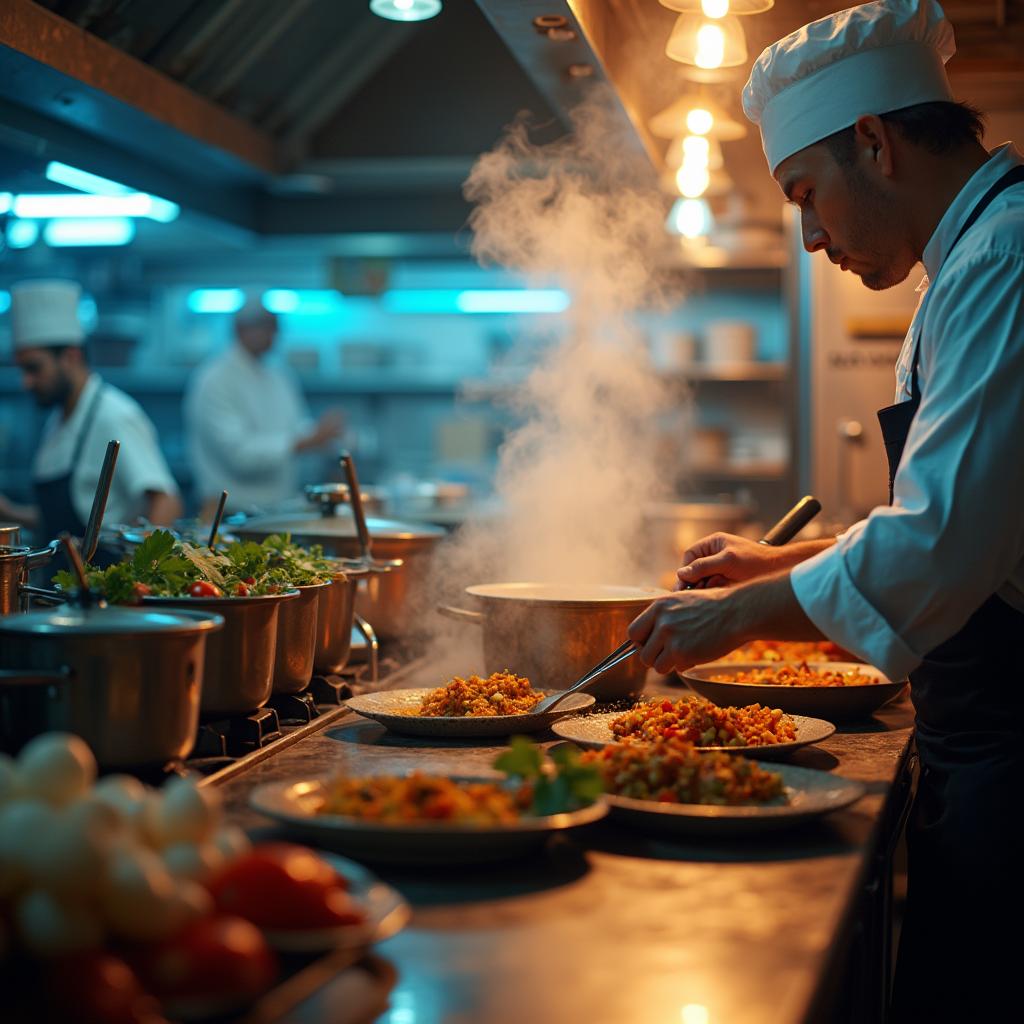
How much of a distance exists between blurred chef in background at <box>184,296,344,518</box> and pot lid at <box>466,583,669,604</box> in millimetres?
3773

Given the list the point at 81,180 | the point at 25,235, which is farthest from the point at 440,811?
the point at 25,235

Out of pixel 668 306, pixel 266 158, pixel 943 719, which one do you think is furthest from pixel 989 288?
pixel 668 306

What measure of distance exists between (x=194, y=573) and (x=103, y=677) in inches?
19.4

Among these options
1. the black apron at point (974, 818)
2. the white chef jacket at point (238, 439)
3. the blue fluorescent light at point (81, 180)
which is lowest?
the black apron at point (974, 818)

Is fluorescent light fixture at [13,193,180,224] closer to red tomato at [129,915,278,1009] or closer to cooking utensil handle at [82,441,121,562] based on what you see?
cooking utensil handle at [82,441,121,562]

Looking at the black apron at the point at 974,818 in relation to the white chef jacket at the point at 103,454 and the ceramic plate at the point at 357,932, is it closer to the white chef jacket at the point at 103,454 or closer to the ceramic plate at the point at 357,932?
the ceramic plate at the point at 357,932

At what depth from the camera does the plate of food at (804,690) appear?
7.11 feet

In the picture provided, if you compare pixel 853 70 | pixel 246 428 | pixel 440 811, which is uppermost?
pixel 853 70

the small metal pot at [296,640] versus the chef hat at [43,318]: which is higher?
the chef hat at [43,318]

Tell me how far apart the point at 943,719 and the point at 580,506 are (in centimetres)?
167

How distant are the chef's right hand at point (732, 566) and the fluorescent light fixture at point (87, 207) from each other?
12.6 feet

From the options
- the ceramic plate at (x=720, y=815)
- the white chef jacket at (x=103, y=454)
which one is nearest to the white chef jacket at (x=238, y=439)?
the white chef jacket at (x=103, y=454)

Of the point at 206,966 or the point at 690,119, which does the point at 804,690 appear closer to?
the point at 206,966

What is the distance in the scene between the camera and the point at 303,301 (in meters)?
9.23
